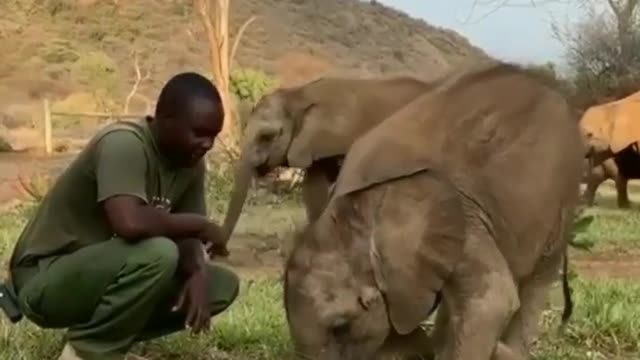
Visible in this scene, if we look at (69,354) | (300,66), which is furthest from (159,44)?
(69,354)

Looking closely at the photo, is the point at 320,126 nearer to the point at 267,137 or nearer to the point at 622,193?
the point at 267,137

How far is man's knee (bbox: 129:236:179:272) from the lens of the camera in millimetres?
5090

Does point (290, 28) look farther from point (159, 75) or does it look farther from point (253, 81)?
point (253, 81)

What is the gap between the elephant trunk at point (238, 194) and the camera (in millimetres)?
11261

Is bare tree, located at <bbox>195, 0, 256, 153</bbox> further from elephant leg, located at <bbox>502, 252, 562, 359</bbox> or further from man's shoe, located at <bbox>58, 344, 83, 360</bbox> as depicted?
man's shoe, located at <bbox>58, 344, 83, 360</bbox>

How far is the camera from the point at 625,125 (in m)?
23.4

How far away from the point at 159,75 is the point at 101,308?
167 ft

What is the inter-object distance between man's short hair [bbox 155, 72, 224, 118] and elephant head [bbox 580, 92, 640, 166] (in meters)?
18.7

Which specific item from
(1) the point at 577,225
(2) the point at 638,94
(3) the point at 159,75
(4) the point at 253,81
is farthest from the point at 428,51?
(1) the point at 577,225

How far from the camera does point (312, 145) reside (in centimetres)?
1260

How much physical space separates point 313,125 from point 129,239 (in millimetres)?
7697

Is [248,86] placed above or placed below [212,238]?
below

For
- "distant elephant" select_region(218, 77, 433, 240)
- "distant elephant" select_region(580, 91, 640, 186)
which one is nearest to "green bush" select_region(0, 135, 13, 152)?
"distant elephant" select_region(580, 91, 640, 186)

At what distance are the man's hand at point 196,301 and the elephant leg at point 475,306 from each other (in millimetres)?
914
